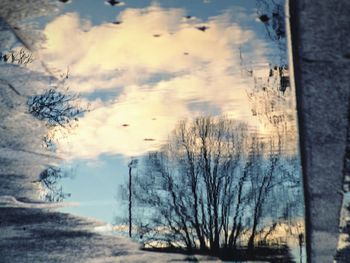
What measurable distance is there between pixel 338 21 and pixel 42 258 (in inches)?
136

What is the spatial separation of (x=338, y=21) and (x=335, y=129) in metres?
0.52

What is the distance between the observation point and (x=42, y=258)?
12.6 feet

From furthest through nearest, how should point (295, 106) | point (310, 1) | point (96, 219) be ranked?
point (96, 219)
point (295, 106)
point (310, 1)

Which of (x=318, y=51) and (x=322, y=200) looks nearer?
(x=318, y=51)

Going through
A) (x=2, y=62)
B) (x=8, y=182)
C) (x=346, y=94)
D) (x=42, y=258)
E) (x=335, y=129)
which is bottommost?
(x=42, y=258)

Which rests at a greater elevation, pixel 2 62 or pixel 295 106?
pixel 2 62

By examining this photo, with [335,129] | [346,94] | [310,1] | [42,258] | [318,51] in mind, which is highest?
[310,1]

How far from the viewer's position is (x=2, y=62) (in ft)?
11.0

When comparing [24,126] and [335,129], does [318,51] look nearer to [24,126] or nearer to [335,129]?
[335,129]

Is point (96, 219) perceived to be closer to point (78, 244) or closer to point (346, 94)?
point (78, 244)

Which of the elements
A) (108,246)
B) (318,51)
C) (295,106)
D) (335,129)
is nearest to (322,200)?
(335,129)

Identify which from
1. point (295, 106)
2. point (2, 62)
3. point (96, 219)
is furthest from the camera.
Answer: point (96, 219)

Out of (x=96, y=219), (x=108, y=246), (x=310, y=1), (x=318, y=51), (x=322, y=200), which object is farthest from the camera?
(x=96, y=219)

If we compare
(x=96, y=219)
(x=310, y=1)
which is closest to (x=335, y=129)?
(x=310, y=1)
